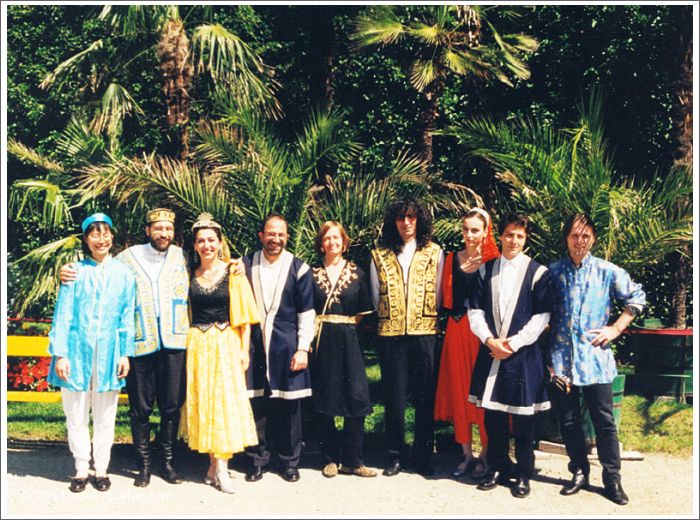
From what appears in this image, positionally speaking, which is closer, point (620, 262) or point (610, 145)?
point (620, 262)

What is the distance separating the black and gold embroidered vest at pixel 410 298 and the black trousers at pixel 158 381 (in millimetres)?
1399

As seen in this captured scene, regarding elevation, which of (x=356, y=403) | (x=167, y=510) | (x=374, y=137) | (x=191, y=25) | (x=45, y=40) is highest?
(x=45, y=40)

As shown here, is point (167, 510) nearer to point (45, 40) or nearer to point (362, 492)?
point (362, 492)

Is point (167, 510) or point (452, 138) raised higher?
point (452, 138)

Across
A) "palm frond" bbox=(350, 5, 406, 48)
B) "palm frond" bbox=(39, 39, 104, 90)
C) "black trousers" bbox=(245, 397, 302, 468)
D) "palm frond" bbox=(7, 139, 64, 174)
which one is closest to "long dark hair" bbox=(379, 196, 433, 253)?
"black trousers" bbox=(245, 397, 302, 468)

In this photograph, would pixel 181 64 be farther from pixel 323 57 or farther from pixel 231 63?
pixel 323 57

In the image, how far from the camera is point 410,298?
598 cm

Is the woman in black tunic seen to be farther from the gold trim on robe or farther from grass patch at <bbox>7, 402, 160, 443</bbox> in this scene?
grass patch at <bbox>7, 402, 160, 443</bbox>

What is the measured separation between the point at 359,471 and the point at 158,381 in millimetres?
1507

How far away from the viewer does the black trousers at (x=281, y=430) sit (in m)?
6.01

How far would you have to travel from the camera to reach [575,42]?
1145cm

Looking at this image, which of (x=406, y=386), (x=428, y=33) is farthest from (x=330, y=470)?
(x=428, y=33)

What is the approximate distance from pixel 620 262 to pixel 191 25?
572 centimetres

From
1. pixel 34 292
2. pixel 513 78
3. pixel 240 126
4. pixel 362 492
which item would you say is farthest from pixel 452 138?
pixel 362 492
